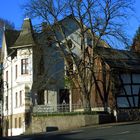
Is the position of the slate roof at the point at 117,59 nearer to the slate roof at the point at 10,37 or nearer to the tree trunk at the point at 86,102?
the tree trunk at the point at 86,102

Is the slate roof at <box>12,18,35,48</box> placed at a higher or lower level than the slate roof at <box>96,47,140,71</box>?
higher

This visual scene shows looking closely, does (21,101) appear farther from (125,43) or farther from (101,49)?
(125,43)

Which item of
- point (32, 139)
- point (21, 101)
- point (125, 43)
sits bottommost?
point (32, 139)

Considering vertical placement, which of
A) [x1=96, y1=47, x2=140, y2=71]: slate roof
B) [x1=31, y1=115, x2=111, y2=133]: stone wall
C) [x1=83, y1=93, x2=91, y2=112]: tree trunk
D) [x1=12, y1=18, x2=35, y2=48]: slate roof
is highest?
[x1=12, y1=18, x2=35, y2=48]: slate roof

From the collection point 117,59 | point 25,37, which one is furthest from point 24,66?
point 117,59

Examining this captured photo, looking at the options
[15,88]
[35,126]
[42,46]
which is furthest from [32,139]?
[15,88]

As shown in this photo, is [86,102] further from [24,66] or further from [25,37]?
[25,37]

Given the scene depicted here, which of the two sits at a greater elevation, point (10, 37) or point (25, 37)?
point (10, 37)

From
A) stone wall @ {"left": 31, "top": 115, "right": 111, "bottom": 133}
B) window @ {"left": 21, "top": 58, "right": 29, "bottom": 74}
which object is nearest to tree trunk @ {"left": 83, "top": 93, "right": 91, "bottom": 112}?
stone wall @ {"left": 31, "top": 115, "right": 111, "bottom": 133}

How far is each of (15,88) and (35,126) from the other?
1222 cm

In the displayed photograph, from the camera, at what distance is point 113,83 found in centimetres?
Answer: 4797

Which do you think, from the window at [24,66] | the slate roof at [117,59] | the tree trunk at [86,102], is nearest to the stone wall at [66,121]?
the tree trunk at [86,102]

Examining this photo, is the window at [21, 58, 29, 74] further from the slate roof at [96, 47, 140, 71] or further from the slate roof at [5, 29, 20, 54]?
the slate roof at [96, 47, 140, 71]

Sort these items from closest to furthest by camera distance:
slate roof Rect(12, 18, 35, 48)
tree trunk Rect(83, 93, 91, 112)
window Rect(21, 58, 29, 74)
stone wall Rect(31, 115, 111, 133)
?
stone wall Rect(31, 115, 111, 133) < tree trunk Rect(83, 93, 91, 112) < slate roof Rect(12, 18, 35, 48) < window Rect(21, 58, 29, 74)
